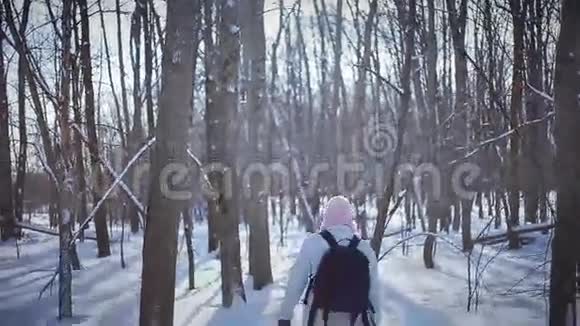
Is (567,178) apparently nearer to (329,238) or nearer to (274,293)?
(329,238)

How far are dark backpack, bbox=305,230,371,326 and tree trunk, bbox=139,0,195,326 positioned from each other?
1905mm

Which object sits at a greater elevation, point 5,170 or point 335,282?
point 5,170

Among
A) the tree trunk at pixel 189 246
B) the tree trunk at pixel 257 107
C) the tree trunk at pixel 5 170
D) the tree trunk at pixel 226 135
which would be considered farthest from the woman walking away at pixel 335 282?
the tree trunk at pixel 5 170

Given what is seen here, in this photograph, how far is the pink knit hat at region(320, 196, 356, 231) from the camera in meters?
4.92

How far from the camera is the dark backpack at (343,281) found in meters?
4.65

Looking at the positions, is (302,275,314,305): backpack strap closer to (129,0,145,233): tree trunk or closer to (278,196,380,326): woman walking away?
(278,196,380,326): woman walking away

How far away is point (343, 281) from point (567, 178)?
2572 millimetres

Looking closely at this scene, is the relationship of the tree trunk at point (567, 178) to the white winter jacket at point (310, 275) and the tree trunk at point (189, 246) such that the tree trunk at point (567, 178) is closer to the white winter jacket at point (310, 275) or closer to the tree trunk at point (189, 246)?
the white winter jacket at point (310, 275)

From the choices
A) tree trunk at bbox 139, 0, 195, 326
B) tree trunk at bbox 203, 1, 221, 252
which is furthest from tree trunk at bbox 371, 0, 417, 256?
tree trunk at bbox 139, 0, 195, 326

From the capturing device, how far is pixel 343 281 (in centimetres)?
464

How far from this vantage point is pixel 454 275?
13.2 metres

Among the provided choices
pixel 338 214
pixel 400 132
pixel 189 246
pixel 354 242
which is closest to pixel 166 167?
pixel 338 214

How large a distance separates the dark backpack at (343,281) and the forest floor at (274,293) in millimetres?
974

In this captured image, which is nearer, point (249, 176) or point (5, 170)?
point (249, 176)
